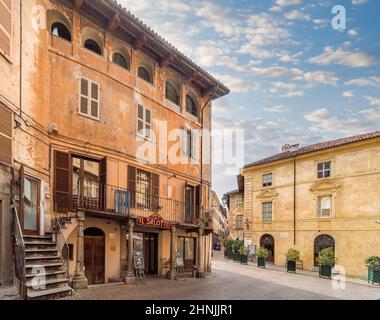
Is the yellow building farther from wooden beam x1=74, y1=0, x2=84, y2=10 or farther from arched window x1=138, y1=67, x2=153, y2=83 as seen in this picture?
wooden beam x1=74, y1=0, x2=84, y2=10

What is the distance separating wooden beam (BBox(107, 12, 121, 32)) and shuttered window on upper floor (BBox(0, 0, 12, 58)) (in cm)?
527

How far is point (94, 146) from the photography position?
15.2m

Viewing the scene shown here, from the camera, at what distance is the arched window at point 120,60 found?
55.3 feet

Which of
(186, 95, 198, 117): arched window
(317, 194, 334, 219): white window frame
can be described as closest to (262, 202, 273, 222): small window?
(317, 194, 334, 219): white window frame

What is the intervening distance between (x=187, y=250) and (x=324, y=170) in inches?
622

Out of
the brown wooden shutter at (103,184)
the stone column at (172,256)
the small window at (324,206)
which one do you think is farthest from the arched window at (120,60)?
the small window at (324,206)

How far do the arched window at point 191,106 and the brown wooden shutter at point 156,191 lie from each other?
544 centimetres

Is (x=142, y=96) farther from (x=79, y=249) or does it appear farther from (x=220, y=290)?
(x=220, y=290)

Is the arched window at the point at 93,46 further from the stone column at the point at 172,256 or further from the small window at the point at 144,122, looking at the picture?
the stone column at the point at 172,256

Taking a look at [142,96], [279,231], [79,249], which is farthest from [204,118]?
[279,231]

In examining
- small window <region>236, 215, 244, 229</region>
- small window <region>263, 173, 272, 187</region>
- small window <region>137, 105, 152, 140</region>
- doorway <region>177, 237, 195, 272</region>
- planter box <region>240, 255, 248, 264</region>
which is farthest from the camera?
small window <region>236, 215, 244, 229</region>

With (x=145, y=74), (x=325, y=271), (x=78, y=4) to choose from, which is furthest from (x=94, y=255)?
(x=325, y=271)

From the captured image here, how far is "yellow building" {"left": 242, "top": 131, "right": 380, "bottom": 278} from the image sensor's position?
27562 mm
